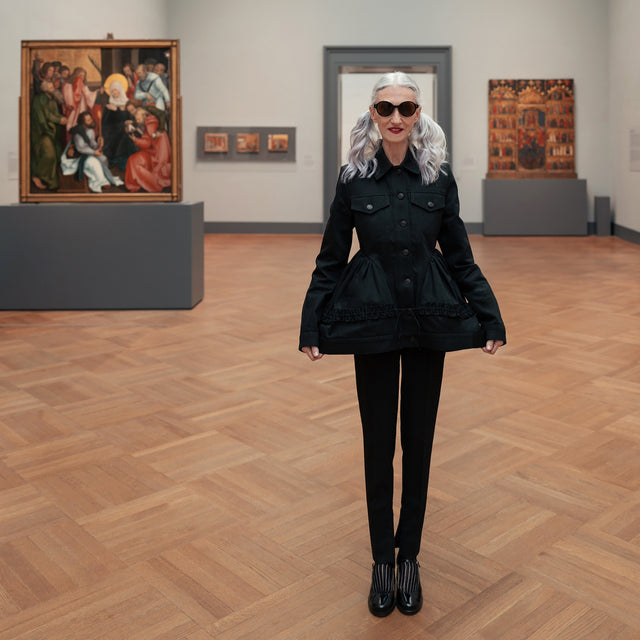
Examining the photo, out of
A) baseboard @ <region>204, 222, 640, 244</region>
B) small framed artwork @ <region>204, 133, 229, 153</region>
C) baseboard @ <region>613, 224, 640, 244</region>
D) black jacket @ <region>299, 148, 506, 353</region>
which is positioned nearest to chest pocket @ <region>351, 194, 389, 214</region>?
black jacket @ <region>299, 148, 506, 353</region>

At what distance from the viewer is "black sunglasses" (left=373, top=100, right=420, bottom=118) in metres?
2.79

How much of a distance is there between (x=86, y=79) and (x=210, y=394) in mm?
5614

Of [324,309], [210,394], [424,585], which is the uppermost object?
[324,309]

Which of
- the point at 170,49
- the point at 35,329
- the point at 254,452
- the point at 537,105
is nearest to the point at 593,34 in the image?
the point at 537,105

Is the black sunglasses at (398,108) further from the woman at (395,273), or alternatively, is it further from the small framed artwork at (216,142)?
the small framed artwork at (216,142)

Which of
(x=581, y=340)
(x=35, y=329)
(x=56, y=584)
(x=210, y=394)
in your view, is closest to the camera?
(x=56, y=584)

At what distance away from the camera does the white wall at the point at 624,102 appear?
1803cm

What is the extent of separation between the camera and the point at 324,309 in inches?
116

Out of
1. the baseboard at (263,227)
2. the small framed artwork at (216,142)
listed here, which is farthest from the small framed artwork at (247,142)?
the baseboard at (263,227)

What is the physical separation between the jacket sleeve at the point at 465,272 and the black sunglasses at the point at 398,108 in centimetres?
29

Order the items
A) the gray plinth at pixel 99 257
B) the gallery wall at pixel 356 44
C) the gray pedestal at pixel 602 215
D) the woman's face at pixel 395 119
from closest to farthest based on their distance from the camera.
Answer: the woman's face at pixel 395 119, the gray plinth at pixel 99 257, the gray pedestal at pixel 602 215, the gallery wall at pixel 356 44

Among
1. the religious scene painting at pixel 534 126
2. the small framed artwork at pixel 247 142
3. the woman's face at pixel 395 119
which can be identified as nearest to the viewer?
the woman's face at pixel 395 119

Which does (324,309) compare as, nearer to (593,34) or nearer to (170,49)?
(170,49)

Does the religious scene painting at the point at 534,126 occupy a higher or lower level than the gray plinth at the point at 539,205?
higher
